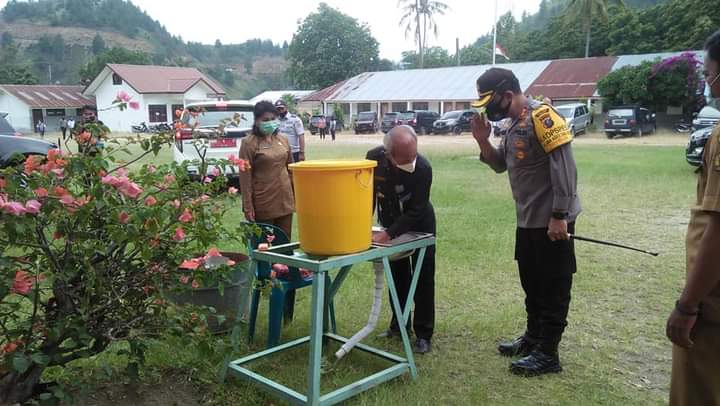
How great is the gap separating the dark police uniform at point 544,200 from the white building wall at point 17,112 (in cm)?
4826

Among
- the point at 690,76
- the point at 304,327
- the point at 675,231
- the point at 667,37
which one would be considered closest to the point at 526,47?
the point at 667,37

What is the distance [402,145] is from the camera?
3.51 meters

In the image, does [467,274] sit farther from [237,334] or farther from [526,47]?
[526,47]

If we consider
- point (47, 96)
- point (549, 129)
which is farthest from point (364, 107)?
point (549, 129)

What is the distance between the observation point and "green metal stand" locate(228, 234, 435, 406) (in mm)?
2906

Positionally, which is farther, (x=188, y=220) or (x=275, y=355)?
(x=275, y=355)

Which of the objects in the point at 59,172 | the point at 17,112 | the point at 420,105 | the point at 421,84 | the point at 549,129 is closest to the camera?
the point at 59,172

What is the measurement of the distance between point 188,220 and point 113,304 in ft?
1.69

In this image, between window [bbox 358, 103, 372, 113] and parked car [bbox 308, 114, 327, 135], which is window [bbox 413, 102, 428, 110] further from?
parked car [bbox 308, 114, 327, 135]

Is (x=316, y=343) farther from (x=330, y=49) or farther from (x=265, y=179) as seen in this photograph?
(x=330, y=49)

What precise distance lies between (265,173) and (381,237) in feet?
5.10

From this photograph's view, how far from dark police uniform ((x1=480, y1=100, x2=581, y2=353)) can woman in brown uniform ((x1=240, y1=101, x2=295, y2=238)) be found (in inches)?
74.8

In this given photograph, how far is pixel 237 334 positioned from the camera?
2744mm

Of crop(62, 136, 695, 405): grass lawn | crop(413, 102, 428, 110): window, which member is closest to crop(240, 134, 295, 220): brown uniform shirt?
crop(62, 136, 695, 405): grass lawn
